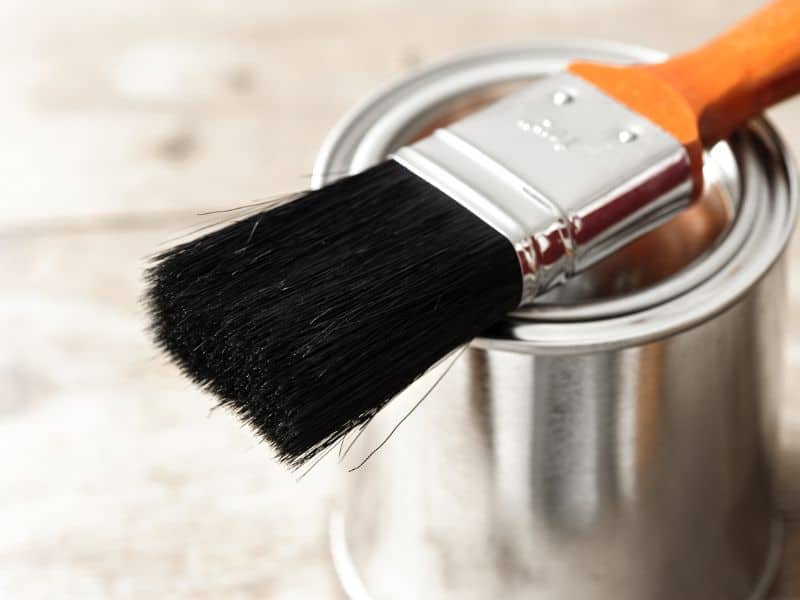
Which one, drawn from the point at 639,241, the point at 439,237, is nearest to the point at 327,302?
the point at 439,237

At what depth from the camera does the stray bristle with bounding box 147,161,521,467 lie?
17.6 inches

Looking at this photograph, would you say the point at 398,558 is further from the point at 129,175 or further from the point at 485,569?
the point at 129,175

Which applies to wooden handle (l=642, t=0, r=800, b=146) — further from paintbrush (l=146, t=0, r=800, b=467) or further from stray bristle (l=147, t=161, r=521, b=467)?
stray bristle (l=147, t=161, r=521, b=467)

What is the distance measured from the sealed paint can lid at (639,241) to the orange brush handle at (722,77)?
1.0 inches

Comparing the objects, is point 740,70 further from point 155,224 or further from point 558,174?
point 155,224

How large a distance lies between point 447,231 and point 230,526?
10.2 inches

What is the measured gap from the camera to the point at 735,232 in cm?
53

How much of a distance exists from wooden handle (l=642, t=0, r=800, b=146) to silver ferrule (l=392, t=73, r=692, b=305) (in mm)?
32

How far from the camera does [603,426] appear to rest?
514mm

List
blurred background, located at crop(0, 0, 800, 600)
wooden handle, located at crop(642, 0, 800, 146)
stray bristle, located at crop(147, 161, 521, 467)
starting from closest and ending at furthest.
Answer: stray bristle, located at crop(147, 161, 521, 467)
wooden handle, located at crop(642, 0, 800, 146)
blurred background, located at crop(0, 0, 800, 600)

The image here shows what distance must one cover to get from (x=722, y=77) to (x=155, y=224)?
0.41 meters

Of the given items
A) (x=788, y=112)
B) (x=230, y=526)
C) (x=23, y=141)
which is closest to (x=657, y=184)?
(x=230, y=526)

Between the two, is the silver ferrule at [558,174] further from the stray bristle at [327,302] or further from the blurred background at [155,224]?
the blurred background at [155,224]

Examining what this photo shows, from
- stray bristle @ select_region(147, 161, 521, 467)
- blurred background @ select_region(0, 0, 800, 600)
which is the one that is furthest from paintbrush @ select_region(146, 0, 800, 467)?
blurred background @ select_region(0, 0, 800, 600)
